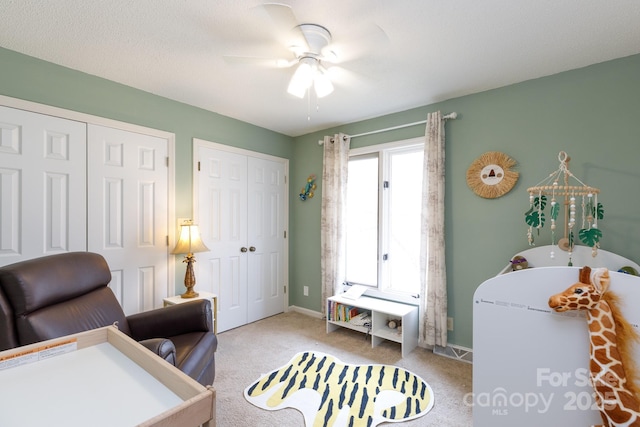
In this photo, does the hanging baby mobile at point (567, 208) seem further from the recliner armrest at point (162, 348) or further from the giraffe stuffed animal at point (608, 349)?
the recliner armrest at point (162, 348)

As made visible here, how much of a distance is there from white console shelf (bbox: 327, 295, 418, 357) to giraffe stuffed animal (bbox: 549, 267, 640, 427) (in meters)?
1.55

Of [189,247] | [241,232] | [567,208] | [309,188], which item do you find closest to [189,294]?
[189,247]

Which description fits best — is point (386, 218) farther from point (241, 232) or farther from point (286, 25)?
point (286, 25)

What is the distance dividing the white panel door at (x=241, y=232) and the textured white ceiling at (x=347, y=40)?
909mm

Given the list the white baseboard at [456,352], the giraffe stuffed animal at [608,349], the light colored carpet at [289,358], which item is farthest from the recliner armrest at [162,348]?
the white baseboard at [456,352]

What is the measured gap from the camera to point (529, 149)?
2.41 metres

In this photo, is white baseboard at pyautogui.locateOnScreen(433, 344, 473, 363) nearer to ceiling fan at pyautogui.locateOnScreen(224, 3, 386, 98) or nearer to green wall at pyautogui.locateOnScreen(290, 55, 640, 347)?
green wall at pyautogui.locateOnScreen(290, 55, 640, 347)

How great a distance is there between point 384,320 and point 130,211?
8.66 feet

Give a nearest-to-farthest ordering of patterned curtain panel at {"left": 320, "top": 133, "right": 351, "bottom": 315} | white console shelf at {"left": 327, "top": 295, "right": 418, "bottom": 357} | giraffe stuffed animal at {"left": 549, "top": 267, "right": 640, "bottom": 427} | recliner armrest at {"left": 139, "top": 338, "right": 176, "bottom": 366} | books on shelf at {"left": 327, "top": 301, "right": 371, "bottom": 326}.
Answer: giraffe stuffed animal at {"left": 549, "top": 267, "right": 640, "bottom": 427}, recliner armrest at {"left": 139, "top": 338, "right": 176, "bottom": 366}, white console shelf at {"left": 327, "top": 295, "right": 418, "bottom": 357}, books on shelf at {"left": 327, "top": 301, "right": 371, "bottom": 326}, patterned curtain panel at {"left": 320, "top": 133, "right": 351, "bottom": 315}

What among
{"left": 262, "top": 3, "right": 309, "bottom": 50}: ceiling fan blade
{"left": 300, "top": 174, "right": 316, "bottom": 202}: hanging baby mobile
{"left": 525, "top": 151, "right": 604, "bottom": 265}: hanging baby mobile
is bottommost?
{"left": 525, "top": 151, "right": 604, "bottom": 265}: hanging baby mobile

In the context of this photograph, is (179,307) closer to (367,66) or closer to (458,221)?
(367,66)

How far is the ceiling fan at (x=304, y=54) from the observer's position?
1.72 m

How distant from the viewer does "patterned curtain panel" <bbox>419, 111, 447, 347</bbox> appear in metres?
2.72

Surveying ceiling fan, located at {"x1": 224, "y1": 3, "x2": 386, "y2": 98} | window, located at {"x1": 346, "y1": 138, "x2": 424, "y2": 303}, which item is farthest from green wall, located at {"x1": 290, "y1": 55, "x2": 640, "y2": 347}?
ceiling fan, located at {"x1": 224, "y1": 3, "x2": 386, "y2": 98}
